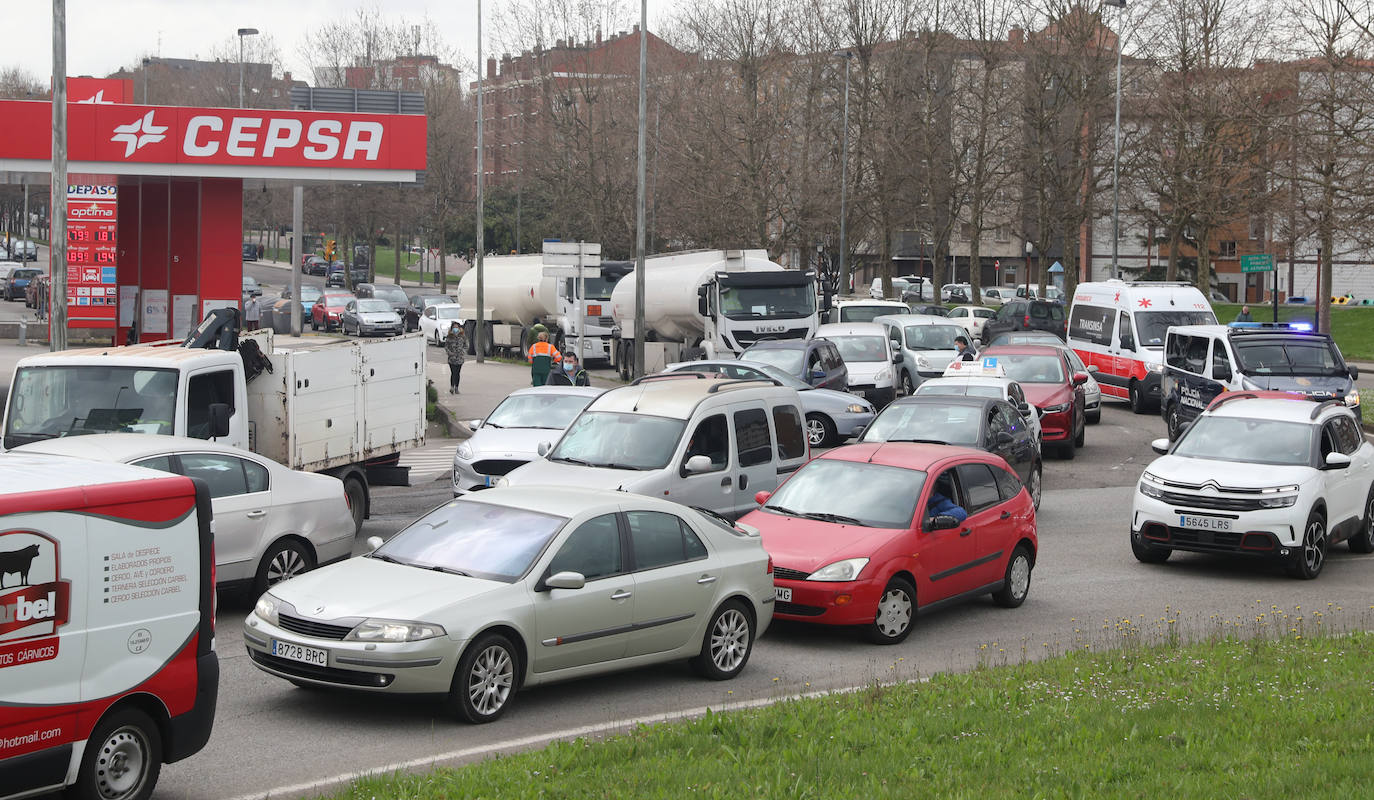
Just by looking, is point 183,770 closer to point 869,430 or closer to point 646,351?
point 869,430

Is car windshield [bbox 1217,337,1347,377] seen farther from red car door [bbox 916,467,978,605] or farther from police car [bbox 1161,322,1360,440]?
red car door [bbox 916,467,978,605]

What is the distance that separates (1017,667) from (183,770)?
16.7 ft

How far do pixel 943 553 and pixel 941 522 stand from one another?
29cm

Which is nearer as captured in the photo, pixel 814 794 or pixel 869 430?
pixel 814 794

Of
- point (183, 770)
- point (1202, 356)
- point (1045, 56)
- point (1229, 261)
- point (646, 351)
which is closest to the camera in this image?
point (183, 770)

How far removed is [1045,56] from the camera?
54.7 metres

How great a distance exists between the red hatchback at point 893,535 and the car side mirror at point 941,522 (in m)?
0.01

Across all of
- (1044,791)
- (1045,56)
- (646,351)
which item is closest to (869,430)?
(1044,791)

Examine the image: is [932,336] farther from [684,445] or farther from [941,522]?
[941,522]

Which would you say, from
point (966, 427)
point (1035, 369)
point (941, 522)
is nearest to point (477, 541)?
point (941, 522)

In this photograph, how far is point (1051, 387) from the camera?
77.0 ft

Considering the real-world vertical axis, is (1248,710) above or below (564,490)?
below

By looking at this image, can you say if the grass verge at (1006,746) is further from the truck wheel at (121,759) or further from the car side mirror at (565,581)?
the car side mirror at (565,581)

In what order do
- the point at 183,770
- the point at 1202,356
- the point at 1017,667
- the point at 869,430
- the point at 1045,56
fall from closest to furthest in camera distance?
the point at 183,770, the point at 1017,667, the point at 869,430, the point at 1202,356, the point at 1045,56
